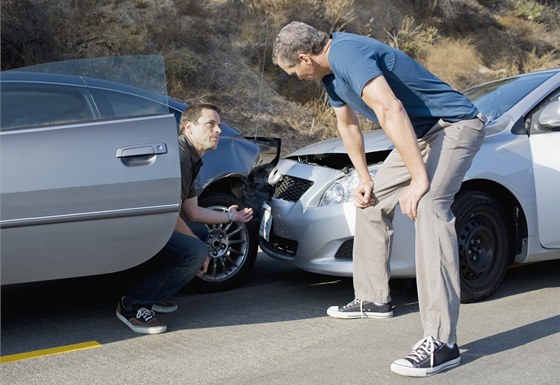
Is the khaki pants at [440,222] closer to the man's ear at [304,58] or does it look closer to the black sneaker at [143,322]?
the man's ear at [304,58]

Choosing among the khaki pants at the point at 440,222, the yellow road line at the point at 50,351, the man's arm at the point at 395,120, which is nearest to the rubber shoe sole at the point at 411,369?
the khaki pants at the point at 440,222

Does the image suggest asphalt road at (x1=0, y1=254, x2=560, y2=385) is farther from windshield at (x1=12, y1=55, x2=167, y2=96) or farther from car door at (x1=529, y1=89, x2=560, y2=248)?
windshield at (x1=12, y1=55, x2=167, y2=96)

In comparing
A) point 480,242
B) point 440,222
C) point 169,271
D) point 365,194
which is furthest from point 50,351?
point 480,242

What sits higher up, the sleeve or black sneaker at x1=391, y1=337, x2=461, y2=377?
the sleeve

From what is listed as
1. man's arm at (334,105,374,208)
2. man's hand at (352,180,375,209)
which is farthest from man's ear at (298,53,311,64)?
man's hand at (352,180,375,209)

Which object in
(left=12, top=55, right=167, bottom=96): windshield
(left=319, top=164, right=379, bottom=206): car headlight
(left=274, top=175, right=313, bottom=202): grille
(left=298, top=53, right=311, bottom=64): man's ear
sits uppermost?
(left=298, top=53, right=311, bottom=64): man's ear

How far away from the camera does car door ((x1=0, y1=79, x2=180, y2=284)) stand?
455 cm

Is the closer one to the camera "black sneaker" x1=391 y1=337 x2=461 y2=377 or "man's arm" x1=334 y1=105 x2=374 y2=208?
Answer: "black sneaker" x1=391 y1=337 x2=461 y2=377

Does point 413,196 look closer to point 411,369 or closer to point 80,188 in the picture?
point 411,369

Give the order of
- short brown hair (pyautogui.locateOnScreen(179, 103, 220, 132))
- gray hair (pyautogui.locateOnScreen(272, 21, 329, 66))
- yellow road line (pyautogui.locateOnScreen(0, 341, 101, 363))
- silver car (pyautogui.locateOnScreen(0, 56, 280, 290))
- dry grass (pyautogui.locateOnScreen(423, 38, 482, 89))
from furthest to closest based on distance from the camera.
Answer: dry grass (pyautogui.locateOnScreen(423, 38, 482, 89)) → short brown hair (pyautogui.locateOnScreen(179, 103, 220, 132)) → yellow road line (pyautogui.locateOnScreen(0, 341, 101, 363)) → silver car (pyautogui.locateOnScreen(0, 56, 280, 290)) → gray hair (pyautogui.locateOnScreen(272, 21, 329, 66))

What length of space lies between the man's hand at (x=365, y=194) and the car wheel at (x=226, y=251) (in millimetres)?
1365

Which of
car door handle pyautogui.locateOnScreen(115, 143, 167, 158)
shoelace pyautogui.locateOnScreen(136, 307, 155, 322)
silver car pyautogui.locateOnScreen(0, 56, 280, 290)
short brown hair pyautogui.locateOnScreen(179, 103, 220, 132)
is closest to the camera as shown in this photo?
silver car pyautogui.locateOnScreen(0, 56, 280, 290)

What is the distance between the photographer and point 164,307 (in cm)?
556

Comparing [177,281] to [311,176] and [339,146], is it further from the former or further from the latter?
[339,146]
